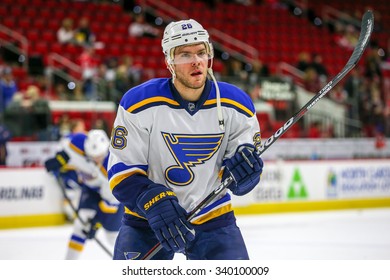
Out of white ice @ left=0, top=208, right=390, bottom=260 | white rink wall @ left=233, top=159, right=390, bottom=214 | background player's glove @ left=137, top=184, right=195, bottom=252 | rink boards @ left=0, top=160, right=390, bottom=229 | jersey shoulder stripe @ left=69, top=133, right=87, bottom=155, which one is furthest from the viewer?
white rink wall @ left=233, top=159, right=390, bottom=214

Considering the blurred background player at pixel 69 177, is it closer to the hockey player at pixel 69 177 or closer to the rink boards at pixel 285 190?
the hockey player at pixel 69 177

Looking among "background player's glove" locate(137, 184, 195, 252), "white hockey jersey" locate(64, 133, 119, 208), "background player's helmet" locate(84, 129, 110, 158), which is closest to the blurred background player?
"white hockey jersey" locate(64, 133, 119, 208)

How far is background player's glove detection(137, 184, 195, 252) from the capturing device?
271cm

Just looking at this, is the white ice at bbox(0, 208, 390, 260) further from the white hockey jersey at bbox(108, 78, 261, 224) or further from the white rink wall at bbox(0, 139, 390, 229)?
the white hockey jersey at bbox(108, 78, 261, 224)

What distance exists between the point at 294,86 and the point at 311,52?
16.7 feet

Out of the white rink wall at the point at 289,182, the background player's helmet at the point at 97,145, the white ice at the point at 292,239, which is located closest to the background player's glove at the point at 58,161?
the background player's helmet at the point at 97,145

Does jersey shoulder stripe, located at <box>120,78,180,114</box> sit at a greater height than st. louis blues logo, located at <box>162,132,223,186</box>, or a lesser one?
greater

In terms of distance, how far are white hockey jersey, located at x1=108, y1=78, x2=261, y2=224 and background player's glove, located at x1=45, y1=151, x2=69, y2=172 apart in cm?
280

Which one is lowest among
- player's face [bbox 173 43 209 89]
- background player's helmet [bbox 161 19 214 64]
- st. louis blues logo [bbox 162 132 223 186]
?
st. louis blues logo [bbox 162 132 223 186]

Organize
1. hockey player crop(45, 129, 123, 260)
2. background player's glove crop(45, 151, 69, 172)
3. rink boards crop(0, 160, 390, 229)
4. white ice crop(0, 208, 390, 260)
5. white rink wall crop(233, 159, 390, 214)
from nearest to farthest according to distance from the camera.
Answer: hockey player crop(45, 129, 123, 260) → background player's glove crop(45, 151, 69, 172) → white ice crop(0, 208, 390, 260) → rink boards crop(0, 160, 390, 229) → white rink wall crop(233, 159, 390, 214)

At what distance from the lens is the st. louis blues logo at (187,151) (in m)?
2.87

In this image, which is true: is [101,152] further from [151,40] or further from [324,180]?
[151,40]

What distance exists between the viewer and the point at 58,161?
5668 millimetres

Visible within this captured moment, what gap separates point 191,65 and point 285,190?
20.7 feet
